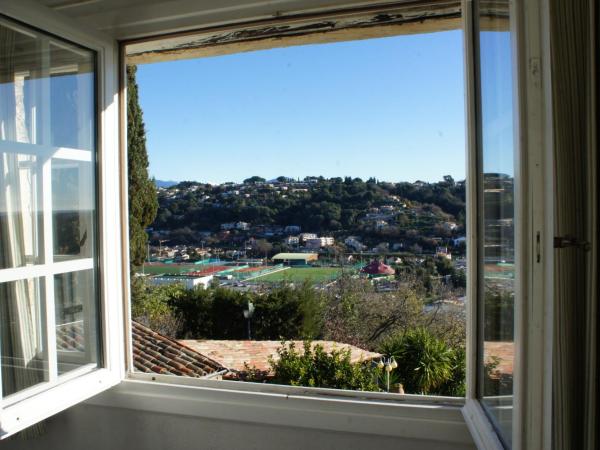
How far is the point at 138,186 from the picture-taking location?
10.9 metres

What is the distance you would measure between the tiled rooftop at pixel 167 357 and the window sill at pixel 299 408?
519cm

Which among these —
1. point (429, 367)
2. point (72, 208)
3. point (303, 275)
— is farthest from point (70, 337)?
point (303, 275)

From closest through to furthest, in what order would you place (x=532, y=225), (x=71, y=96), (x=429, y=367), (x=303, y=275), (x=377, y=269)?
1. (x=532, y=225)
2. (x=71, y=96)
3. (x=429, y=367)
4. (x=377, y=269)
5. (x=303, y=275)

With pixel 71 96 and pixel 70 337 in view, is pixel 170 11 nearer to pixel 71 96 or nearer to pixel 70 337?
pixel 71 96

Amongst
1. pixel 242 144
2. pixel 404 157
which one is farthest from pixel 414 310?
pixel 242 144

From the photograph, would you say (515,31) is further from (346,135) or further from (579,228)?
(346,135)

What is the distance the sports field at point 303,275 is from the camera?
11.1 m

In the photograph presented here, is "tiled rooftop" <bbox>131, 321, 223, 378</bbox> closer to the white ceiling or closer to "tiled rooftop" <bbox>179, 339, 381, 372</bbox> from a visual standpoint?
"tiled rooftop" <bbox>179, 339, 381, 372</bbox>

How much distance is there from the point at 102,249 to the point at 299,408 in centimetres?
88

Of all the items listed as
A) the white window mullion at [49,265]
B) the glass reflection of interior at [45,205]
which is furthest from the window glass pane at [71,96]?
the white window mullion at [49,265]

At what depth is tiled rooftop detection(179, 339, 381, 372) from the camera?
8.38 m

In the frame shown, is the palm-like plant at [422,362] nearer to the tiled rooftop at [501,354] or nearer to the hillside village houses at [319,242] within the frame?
the hillside village houses at [319,242]

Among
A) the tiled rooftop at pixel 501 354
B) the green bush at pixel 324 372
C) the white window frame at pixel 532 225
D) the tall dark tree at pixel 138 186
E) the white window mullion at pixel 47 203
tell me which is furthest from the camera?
the tall dark tree at pixel 138 186

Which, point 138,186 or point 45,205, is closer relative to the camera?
point 45,205
